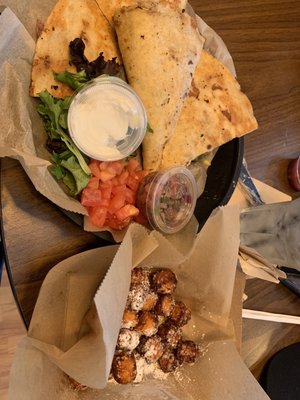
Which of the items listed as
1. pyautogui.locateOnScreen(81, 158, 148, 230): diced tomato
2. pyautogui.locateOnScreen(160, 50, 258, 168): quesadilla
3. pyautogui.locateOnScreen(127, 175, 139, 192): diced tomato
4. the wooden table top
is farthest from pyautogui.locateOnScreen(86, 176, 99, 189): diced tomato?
the wooden table top

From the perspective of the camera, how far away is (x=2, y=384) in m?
1.99

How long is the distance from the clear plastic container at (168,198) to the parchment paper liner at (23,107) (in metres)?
0.10

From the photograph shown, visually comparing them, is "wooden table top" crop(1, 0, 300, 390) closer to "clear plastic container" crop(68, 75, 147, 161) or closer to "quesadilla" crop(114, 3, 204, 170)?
"quesadilla" crop(114, 3, 204, 170)

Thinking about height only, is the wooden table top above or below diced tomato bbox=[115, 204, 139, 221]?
below

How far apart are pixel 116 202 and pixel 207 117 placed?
15.6 inches

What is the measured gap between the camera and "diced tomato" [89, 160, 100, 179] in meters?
1.44

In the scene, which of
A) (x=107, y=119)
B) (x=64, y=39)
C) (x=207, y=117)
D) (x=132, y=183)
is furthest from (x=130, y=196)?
(x=64, y=39)

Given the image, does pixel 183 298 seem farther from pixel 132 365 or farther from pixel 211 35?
pixel 211 35

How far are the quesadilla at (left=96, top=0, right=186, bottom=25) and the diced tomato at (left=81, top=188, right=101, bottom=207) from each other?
0.50 m

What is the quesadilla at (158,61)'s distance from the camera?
1487 millimetres

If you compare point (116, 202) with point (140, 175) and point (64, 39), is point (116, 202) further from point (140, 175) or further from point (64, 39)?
point (64, 39)

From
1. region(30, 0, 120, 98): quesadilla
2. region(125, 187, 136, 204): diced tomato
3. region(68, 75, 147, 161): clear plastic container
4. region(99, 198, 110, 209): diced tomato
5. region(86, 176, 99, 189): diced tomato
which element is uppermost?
region(30, 0, 120, 98): quesadilla

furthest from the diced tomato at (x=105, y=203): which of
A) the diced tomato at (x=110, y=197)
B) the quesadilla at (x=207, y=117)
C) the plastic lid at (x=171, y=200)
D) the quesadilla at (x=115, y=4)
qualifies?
the quesadilla at (x=115, y=4)

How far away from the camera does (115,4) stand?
1.53 meters
